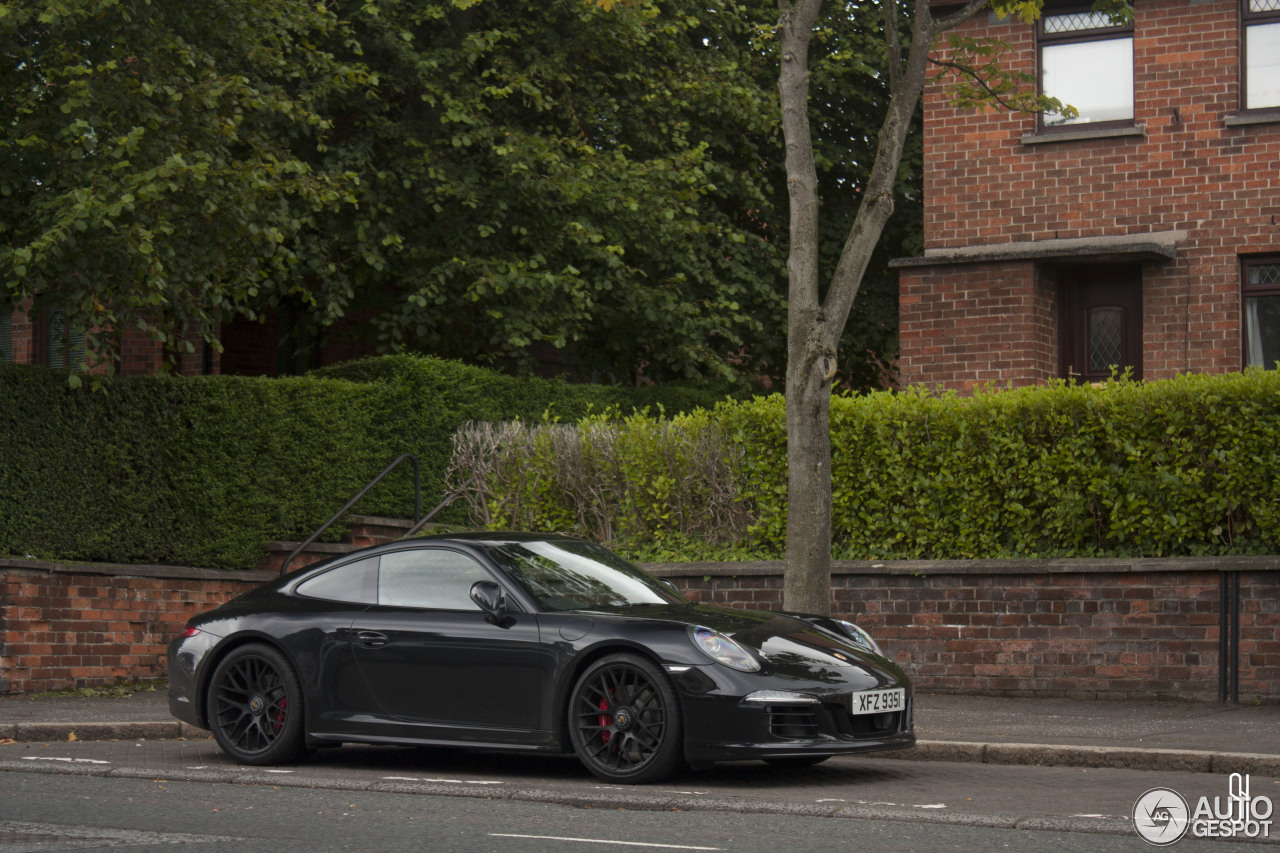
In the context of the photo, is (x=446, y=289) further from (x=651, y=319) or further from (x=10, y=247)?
(x=10, y=247)

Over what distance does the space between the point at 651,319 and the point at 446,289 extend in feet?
9.00

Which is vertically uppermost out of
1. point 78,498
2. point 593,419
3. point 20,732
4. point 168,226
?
point 168,226

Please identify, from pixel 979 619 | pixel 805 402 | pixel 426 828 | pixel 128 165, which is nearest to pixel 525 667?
pixel 426 828

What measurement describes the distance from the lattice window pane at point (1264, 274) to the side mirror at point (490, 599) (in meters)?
13.1

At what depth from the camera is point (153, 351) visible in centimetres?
2217

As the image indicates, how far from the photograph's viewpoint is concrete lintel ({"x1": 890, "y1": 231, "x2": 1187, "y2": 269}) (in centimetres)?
1878

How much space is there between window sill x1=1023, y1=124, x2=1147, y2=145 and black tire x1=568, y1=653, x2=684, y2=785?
42.5 ft

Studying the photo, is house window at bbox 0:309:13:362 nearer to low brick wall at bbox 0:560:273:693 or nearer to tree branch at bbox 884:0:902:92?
low brick wall at bbox 0:560:273:693

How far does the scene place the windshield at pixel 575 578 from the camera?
9.14m

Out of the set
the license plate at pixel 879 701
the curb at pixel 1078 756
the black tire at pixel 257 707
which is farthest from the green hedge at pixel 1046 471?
the black tire at pixel 257 707

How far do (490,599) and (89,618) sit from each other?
6.72m

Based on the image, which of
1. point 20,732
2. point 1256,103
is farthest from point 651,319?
point 20,732

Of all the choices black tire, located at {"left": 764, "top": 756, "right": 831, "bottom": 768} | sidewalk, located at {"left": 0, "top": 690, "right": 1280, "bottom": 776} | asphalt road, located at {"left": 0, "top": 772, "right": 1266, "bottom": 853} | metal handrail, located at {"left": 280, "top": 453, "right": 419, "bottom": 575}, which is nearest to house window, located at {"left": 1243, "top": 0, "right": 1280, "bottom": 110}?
sidewalk, located at {"left": 0, "top": 690, "right": 1280, "bottom": 776}

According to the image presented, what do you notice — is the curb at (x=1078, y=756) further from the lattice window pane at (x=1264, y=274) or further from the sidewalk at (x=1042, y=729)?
the lattice window pane at (x=1264, y=274)
